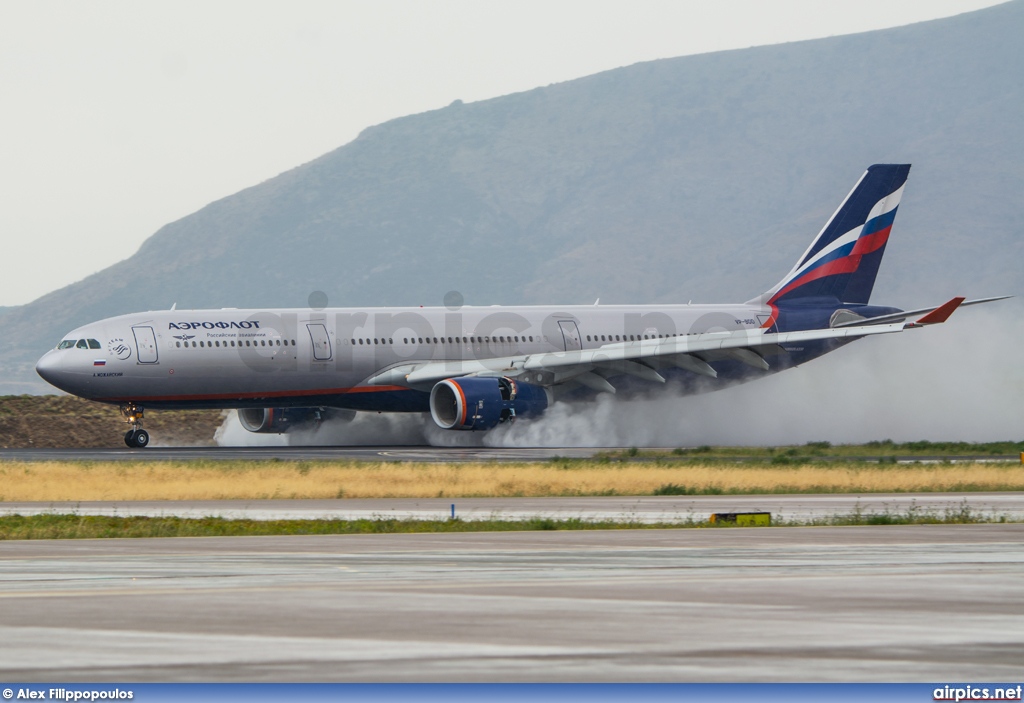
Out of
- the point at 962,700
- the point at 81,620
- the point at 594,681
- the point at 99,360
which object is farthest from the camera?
the point at 99,360

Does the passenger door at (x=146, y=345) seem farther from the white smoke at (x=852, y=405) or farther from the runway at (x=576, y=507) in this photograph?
the runway at (x=576, y=507)

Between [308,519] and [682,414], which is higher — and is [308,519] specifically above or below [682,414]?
below

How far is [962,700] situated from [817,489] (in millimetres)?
23013

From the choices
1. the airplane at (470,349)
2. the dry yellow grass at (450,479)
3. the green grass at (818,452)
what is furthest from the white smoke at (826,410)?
the dry yellow grass at (450,479)

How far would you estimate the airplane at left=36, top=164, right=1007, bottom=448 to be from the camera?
152ft

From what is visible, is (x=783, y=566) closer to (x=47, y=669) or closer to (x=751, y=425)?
(x=47, y=669)

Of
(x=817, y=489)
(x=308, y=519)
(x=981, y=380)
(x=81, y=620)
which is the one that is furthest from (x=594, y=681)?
(x=981, y=380)

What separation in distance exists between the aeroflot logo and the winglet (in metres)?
20.9

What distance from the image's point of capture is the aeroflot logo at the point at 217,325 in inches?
1842

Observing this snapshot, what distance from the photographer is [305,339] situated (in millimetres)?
48094

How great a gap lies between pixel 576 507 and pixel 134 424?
1040 inches

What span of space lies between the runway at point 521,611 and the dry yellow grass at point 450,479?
39.4ft

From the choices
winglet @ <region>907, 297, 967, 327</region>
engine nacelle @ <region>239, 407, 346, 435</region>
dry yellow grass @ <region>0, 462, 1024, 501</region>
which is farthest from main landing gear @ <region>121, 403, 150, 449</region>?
winglet @ <region>907, 297, 967, 327</region>

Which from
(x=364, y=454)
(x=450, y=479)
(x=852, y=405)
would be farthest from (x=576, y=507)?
(x=852, y=405)
